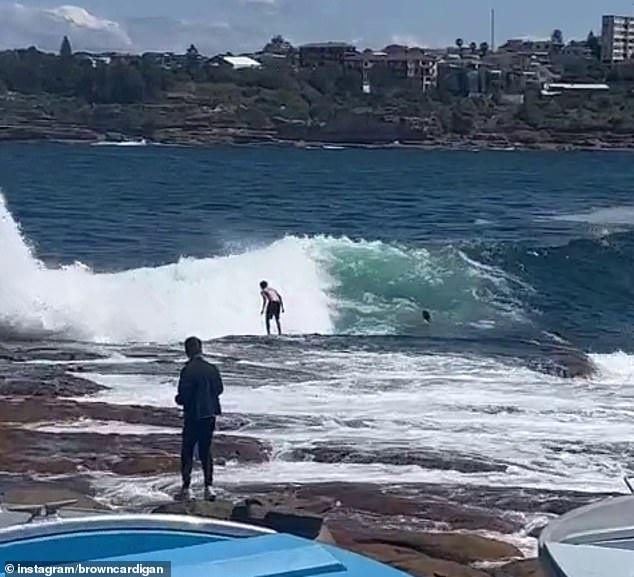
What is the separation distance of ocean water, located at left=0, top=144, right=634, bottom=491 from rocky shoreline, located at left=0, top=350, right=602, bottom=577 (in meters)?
0.31

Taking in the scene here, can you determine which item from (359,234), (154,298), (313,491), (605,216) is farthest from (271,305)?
Answer: (605,216)

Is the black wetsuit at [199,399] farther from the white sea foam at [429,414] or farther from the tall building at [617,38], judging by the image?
the tall building at [617,38]

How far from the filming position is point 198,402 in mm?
12125

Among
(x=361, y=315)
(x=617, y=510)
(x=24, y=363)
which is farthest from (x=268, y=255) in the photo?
(x=617, y=510)

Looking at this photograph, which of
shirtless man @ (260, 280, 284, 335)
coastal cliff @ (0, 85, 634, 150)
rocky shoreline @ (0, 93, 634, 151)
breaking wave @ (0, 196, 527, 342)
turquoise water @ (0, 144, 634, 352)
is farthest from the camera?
coastal cliff @ (0, 85, 634, 150)

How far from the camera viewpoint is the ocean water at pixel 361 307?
49.5 ft

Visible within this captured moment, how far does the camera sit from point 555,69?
156750 millimetres

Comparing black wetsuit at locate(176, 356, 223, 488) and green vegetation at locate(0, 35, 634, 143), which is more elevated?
green vegetation at locate(0, 35, 634, 143)

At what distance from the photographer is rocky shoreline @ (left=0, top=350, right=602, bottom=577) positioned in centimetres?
1064

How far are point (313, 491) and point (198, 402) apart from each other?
134 cm

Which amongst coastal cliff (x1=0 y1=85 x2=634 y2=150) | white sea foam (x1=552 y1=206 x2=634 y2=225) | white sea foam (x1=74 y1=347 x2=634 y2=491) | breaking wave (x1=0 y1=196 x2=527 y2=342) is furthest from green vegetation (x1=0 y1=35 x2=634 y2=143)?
white sea foam (x1=74 y1=347 x2=634 y2=491)

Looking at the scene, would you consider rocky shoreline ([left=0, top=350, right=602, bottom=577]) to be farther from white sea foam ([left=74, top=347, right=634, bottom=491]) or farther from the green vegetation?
the green vegetation

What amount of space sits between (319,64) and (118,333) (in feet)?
421

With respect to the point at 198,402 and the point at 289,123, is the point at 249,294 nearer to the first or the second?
the point at 198,402
